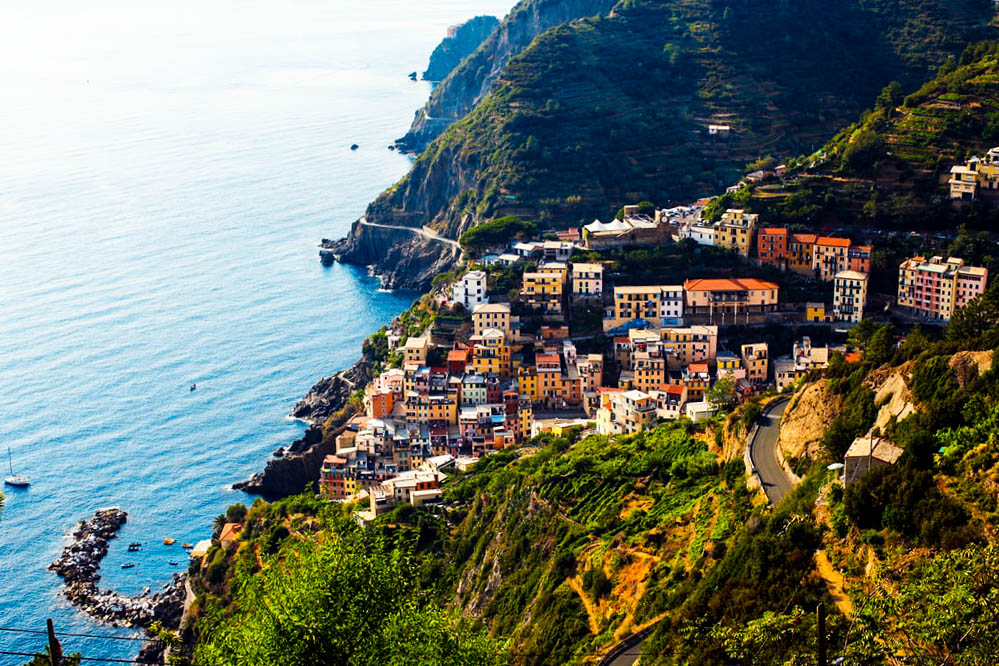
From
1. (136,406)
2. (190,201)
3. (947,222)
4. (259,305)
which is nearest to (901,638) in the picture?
(947,222)

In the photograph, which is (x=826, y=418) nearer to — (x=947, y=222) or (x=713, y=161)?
(x=947, y=222)

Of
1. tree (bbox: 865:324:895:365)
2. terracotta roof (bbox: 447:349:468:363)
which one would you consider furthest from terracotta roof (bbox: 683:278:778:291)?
tree (bbox: 865:324:895:365)

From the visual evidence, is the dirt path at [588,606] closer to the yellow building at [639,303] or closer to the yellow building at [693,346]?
the yellow building at [693,346]

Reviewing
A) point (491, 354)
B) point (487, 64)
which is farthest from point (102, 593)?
point (487, 64)

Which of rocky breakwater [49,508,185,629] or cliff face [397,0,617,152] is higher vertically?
cliff face [397,0,617,152]

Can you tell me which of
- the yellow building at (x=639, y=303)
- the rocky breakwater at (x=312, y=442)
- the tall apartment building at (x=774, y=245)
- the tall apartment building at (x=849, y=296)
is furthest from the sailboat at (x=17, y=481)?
the tall apartment building at (x=849, y=296)

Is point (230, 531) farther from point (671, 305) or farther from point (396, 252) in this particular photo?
point (396, 252)

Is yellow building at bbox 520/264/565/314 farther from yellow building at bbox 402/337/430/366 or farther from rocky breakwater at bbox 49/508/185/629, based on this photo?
rocky breakwater at bbox 49/508/185/629
